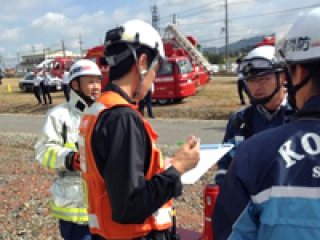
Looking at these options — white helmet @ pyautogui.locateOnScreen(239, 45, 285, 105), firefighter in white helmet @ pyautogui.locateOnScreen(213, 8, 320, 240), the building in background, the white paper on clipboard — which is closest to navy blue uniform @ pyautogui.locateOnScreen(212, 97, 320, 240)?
firefighter in white helmet @ pyautogui.locateOnScreen(213, 8, 320, 240)

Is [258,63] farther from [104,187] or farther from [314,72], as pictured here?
[314,72]

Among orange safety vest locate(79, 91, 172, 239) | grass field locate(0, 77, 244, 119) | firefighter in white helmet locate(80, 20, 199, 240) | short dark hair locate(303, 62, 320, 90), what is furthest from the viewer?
grass field locate(0, 77, 244, 119)

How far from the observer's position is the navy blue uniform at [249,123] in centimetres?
287

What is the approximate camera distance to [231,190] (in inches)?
47.7

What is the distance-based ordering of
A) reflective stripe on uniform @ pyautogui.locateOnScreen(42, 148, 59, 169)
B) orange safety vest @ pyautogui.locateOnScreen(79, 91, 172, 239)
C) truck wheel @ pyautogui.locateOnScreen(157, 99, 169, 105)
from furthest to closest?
truck wheel @ pyautogui.locateOnScreen(157, 99, 169, 105) < reflective stripe on uniform @ pyautogui.locateOnScreen(42, 148, 59, 169) < orange safety vest @ pyautogui.locateOnScreen(79, 91, 172, 239)

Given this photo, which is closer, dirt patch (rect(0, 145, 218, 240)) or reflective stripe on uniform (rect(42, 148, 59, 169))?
reflective stripe on uniform (rect(42, 148, 59, 169))

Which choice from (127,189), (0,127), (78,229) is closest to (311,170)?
(127,189)

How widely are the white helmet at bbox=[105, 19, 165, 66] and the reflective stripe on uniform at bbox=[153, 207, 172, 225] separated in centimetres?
75

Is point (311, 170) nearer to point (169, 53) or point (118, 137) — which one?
point (118, 137)

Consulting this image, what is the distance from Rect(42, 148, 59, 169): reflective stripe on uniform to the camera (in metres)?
2.83

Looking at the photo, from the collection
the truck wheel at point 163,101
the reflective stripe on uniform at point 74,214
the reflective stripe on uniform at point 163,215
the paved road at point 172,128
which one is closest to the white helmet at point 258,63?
the reflective stripe on uniform at point 163,215

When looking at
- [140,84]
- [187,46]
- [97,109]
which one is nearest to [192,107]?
[187,46]

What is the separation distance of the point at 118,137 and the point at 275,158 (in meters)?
0.74

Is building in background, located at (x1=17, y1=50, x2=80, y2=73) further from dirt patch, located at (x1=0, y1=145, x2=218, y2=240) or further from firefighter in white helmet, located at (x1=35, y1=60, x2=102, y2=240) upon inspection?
firefighter in white helmet, located at (x1=35, y1=60, x2=102, y2=240)
